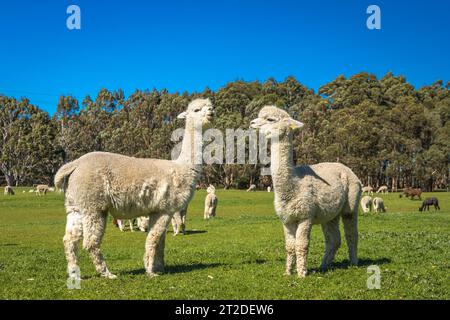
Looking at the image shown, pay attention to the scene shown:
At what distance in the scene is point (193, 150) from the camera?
952cm

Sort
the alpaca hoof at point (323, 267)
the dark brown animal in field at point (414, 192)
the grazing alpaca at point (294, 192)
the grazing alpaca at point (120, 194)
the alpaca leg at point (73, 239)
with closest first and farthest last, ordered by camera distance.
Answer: the alpaca leg at point (73, 239), the grazing alpaca at point (120, 194), the grazing alpaca at point (294, 192), the alpaca hoof at point (323, 267), the dark brown animal in field at point (414, 192)

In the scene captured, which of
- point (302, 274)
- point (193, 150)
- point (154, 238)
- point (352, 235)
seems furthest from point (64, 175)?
point (352, 235)

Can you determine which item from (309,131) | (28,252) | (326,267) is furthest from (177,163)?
(309,131)

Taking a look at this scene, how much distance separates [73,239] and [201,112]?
11.7 ft

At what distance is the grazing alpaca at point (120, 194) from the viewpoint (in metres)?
8.29

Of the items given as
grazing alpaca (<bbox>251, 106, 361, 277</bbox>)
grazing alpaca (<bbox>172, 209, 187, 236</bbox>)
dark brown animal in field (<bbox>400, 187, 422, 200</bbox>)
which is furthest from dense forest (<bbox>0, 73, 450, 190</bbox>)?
grazing alpaca (<bbox>251, 106, 361, 277</bbox>)

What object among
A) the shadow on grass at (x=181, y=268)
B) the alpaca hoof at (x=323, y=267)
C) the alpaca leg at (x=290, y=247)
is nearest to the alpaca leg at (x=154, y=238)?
the shadow on grass at (x=181, y=268)

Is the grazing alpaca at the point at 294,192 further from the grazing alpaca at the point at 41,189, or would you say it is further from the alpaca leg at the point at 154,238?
the grazing alpaca at the point at 41,189

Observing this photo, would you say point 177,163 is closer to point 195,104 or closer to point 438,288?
point 195,104

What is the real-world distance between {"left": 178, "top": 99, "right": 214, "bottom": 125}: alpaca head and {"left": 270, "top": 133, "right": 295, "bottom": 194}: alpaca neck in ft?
5.27

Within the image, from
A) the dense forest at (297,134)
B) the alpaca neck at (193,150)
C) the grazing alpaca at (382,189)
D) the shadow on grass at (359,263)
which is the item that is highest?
the dense forest at (297,134)

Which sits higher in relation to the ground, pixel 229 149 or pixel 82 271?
pixel 229 149

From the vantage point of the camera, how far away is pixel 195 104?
960 centimetres
